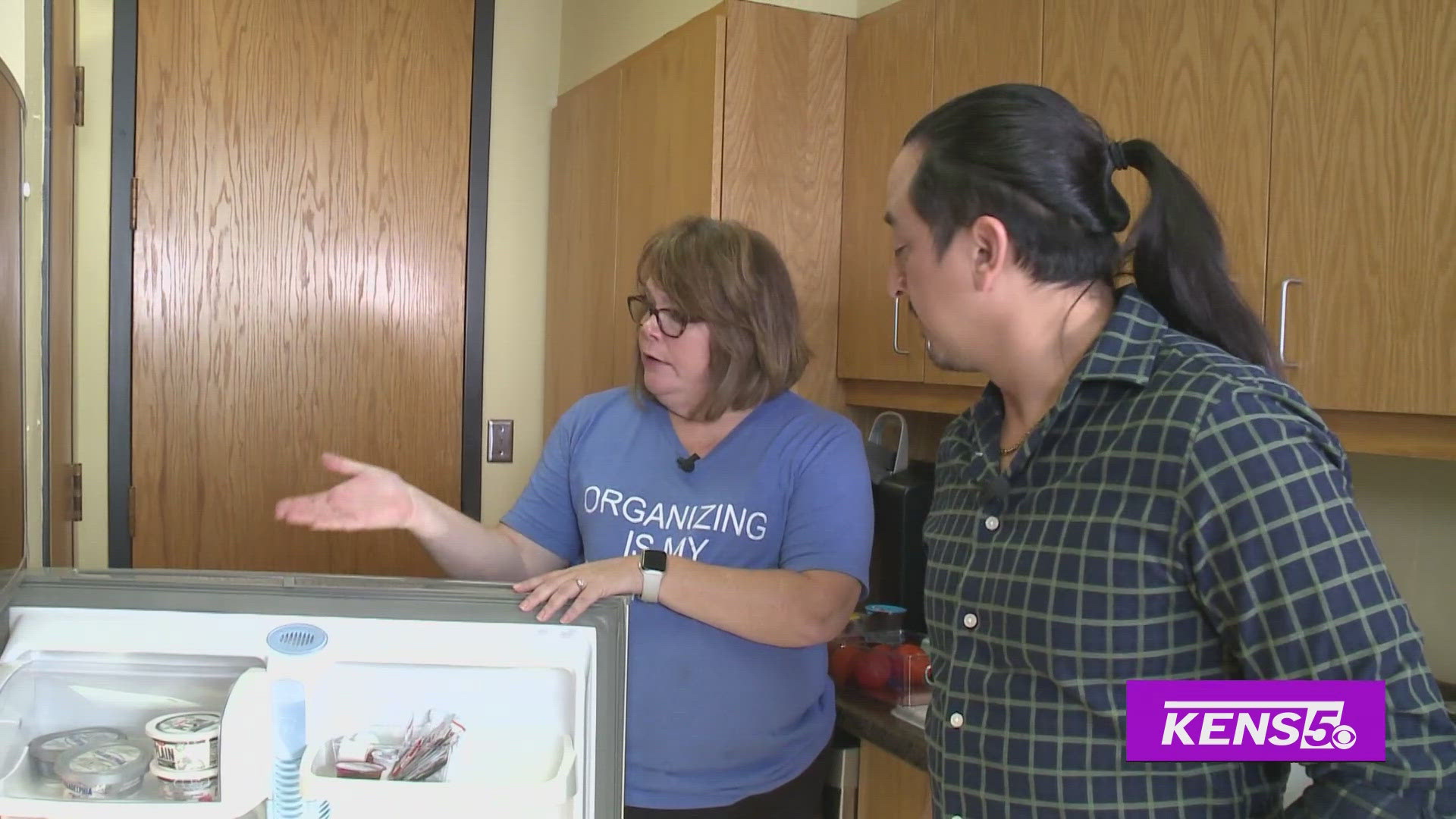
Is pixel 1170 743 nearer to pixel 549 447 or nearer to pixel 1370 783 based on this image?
pixel 1370 783

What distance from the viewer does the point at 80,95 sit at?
8.64 feet

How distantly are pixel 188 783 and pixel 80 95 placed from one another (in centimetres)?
219

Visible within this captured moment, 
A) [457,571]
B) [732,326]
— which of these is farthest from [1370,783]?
[457,571]

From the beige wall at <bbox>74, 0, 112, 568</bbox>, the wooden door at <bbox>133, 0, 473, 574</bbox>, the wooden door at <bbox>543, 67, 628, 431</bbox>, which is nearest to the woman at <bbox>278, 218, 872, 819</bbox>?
the wooden door at <bbox>543, 67, 628, 431</bbox>

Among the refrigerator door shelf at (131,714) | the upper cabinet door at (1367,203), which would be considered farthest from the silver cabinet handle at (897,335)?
the refrigerator door shelf at (131,714)

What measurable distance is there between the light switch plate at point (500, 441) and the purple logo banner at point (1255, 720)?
2345mm

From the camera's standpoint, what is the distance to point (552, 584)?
104 cm

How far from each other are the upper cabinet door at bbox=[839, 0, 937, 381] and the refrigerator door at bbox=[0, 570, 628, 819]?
1.17 meters

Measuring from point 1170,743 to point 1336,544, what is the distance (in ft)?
0.63

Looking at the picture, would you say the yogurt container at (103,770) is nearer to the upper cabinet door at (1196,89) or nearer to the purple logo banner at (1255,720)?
the purple logo banner at (1255,720)

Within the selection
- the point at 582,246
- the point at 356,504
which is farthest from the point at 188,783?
the point at 582,246

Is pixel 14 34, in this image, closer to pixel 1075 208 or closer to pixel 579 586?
pixel 579 586

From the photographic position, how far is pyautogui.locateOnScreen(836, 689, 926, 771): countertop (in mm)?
1603

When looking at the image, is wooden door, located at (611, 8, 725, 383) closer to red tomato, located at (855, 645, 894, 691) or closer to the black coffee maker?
the black coffee maker
